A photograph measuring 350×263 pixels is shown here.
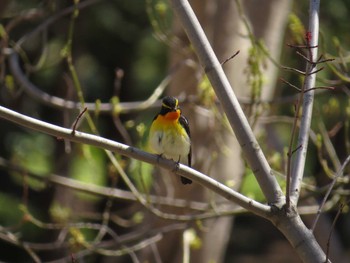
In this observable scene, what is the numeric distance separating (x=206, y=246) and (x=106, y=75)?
5.47m

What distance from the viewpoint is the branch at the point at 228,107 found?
124 inches

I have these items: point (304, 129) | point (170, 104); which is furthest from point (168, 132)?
point (304, 129)

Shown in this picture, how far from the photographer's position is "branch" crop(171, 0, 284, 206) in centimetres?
315

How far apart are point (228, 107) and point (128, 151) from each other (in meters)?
0.48

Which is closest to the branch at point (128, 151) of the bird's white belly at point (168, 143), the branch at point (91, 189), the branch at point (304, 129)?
the branch at point (304, 129)

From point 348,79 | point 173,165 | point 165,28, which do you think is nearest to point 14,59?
point 165,28

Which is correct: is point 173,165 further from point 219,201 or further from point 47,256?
point 47,256

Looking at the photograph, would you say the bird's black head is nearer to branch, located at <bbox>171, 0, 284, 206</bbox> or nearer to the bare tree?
the bare tree

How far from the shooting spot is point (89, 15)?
35.9 feet

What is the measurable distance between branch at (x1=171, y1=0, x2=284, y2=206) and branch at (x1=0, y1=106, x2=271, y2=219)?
10 cm

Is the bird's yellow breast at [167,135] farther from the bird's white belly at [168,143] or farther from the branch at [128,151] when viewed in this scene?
the branch at [128,151]

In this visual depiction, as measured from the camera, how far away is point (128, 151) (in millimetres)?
2955

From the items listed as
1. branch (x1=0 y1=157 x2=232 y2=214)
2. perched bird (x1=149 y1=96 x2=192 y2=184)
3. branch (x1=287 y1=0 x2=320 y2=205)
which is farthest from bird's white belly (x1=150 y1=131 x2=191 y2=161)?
branch (x1=287 y1=0 x2=320 y2=205)

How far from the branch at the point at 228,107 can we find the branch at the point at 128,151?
96mm
